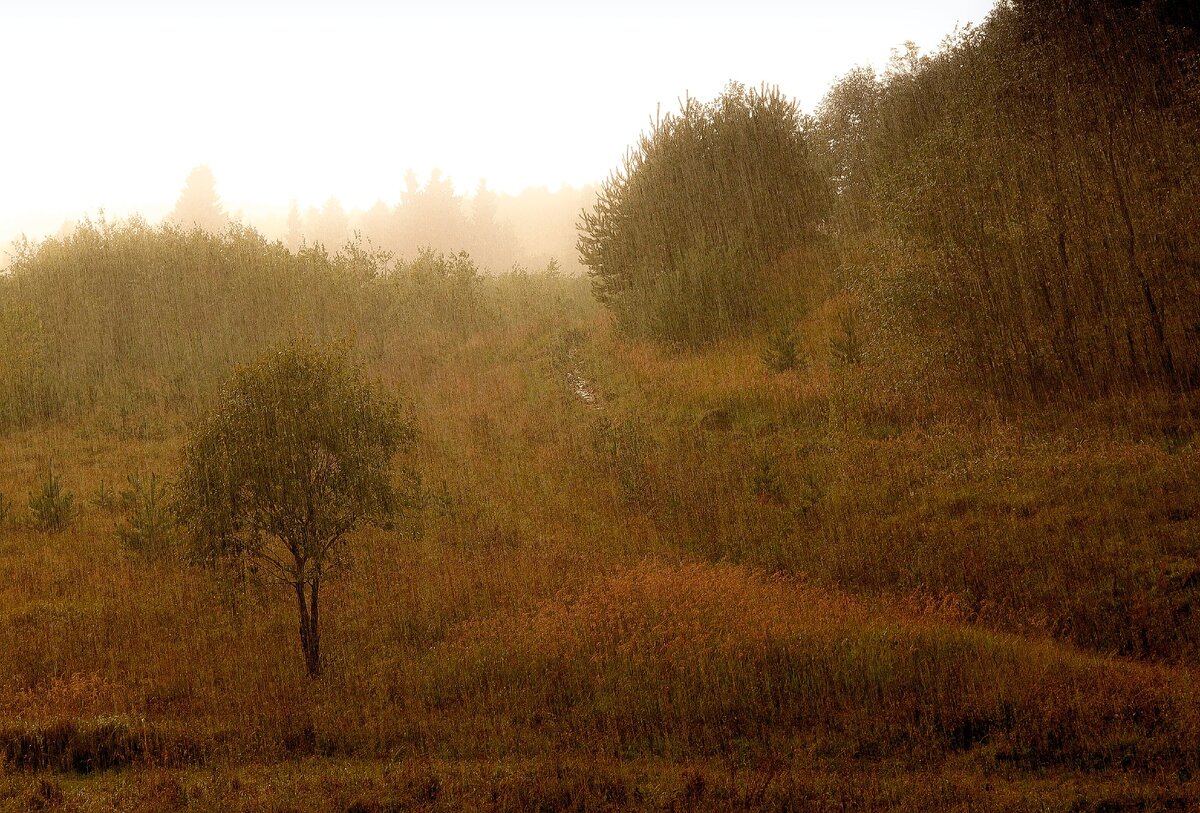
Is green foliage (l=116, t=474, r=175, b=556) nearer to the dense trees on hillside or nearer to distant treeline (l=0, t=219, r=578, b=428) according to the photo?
distant treeline (l=0, t=219, r=578, b=428)

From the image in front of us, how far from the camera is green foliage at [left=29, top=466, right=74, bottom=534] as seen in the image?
17.1 meters

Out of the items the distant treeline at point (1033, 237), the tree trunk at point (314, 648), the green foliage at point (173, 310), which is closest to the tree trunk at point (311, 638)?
the tree trunk at point (314, 648)

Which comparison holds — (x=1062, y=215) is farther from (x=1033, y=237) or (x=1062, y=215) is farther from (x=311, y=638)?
(x=311, y=638)

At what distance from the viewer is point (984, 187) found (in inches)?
749

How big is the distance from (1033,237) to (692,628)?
1433 cm

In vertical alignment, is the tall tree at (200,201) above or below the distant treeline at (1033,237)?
above

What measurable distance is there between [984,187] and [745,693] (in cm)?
1591

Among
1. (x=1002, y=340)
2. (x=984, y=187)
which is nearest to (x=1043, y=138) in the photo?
(x=984, y=187)

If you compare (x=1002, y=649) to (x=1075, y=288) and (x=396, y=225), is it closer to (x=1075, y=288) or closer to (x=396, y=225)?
(x=1075, y=288)

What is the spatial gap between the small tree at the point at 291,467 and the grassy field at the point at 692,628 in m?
1.41

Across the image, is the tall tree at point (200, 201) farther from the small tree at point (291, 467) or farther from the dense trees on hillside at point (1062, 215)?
the dense trees on hillside at point (1062, 215)

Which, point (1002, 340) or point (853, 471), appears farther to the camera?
point (1002, 340)

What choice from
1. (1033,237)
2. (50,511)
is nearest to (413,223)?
(50,511)

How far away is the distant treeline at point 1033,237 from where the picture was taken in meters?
17.0
